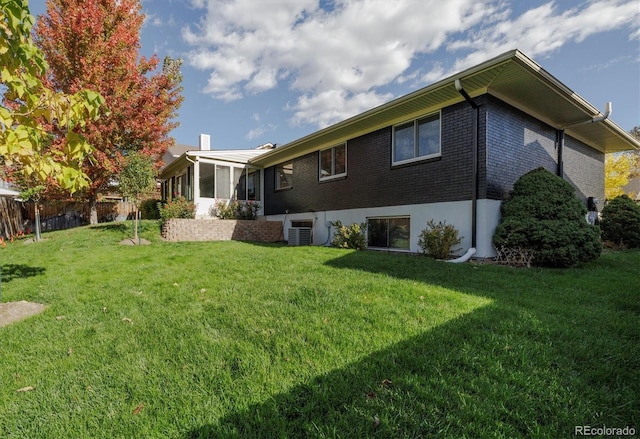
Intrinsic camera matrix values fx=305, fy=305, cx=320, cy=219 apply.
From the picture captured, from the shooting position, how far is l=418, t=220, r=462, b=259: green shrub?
22.6ft

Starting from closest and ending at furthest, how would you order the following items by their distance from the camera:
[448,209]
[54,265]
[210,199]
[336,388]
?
[336,388] < [54,265] < [448,209] < [210,199]

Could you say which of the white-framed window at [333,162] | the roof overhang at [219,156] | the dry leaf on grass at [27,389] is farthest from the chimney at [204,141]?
the dry leaf on grass at [27,389]

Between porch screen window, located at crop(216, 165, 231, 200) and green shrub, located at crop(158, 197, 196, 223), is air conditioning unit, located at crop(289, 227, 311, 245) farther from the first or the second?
porch screen window, located at crop(216, 165, 231, 200)

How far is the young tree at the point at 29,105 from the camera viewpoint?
107 inches

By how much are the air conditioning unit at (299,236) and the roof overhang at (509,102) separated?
3.13m

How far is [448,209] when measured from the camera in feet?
23.8

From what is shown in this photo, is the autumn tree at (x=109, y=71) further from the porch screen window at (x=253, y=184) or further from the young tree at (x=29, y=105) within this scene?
the young tree at (x=29, y=105)

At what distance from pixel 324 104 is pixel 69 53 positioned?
16.3 metres

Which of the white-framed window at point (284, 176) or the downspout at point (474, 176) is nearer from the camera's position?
the downspout at point (474, 176)

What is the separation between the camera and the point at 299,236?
10.7 meters

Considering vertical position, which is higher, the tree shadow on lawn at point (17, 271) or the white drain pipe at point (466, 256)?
the white drain pipe at point (466, 256)

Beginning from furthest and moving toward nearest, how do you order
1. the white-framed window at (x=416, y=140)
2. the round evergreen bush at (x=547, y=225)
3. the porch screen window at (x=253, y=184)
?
the porch screen window at (x=253, y=184)
the white-framed window at (x=416, y=140)
the round evergreen bush at (x=547, y=225)

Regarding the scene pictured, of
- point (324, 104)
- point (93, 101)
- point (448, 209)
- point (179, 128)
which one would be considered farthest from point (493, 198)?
point (324, 104)

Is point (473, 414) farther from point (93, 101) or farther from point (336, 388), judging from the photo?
point (93, 101)
